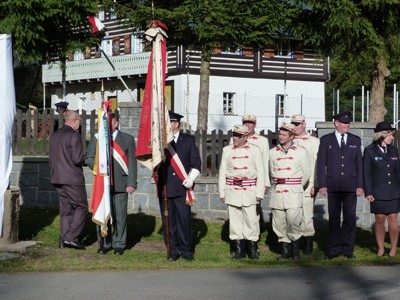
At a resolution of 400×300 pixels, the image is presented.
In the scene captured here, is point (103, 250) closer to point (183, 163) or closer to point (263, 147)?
point (183, 163)

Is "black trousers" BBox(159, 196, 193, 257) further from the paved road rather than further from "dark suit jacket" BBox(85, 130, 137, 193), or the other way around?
the paved road

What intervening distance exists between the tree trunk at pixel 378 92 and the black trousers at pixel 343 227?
16.8 meters

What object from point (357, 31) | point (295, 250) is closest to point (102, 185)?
point (295, 250)

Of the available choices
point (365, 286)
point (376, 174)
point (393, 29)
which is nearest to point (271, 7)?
point (393, 29)

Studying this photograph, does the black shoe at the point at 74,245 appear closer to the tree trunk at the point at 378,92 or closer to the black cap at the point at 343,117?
the black cap at the point at 343,117

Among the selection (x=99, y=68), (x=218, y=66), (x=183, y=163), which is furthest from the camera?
(x=99, y=68)

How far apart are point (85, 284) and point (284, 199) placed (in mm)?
3918

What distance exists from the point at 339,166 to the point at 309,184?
0.64 m

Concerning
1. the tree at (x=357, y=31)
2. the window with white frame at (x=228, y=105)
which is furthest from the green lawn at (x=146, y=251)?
the window with white frame at (x=228, y=105)

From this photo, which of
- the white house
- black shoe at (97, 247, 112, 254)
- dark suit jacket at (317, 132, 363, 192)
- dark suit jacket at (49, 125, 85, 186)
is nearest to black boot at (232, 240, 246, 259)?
dark suit jacket at (317, 132, 363, 192)

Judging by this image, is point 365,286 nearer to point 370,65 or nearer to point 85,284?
point 85,284

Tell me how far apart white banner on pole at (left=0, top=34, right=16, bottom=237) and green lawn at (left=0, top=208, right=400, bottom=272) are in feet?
3.43

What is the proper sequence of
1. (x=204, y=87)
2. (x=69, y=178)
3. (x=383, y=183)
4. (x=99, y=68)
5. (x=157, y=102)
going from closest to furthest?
(x=157, y=102), (x=383, y=183), (x=69, y=178), (x=204, y=87), (x=99, y=68)

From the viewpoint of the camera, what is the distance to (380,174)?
13867 mm
